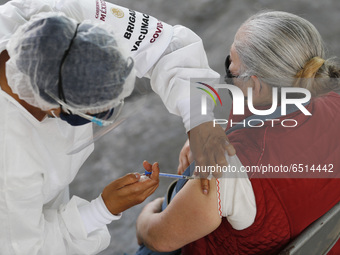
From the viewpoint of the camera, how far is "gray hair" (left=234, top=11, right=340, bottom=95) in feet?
4.51

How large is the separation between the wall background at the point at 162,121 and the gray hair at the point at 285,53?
867mm

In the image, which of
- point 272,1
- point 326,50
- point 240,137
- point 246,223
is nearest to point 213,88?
point 240,137

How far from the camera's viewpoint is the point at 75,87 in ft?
3.72

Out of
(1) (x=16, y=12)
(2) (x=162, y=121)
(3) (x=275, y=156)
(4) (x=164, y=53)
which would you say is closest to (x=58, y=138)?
(1) (x=16, y=12)

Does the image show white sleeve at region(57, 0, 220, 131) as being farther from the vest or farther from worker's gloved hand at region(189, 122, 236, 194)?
the vest

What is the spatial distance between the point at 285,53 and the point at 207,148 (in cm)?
41

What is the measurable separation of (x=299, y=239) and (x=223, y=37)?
206cm

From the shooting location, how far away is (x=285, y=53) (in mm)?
1372

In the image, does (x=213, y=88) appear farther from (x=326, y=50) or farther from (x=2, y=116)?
(x=2, y=116)

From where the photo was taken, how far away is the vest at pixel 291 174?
1.33m

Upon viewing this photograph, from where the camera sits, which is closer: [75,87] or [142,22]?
[75,87]

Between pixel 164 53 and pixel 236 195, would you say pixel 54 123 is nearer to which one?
pixel 164 53

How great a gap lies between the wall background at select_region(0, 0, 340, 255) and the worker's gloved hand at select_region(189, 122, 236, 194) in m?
1.05

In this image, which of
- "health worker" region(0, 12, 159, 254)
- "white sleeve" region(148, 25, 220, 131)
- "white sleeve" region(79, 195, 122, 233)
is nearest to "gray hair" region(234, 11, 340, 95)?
"white sleeve" region(148, 25, 220, 131)
